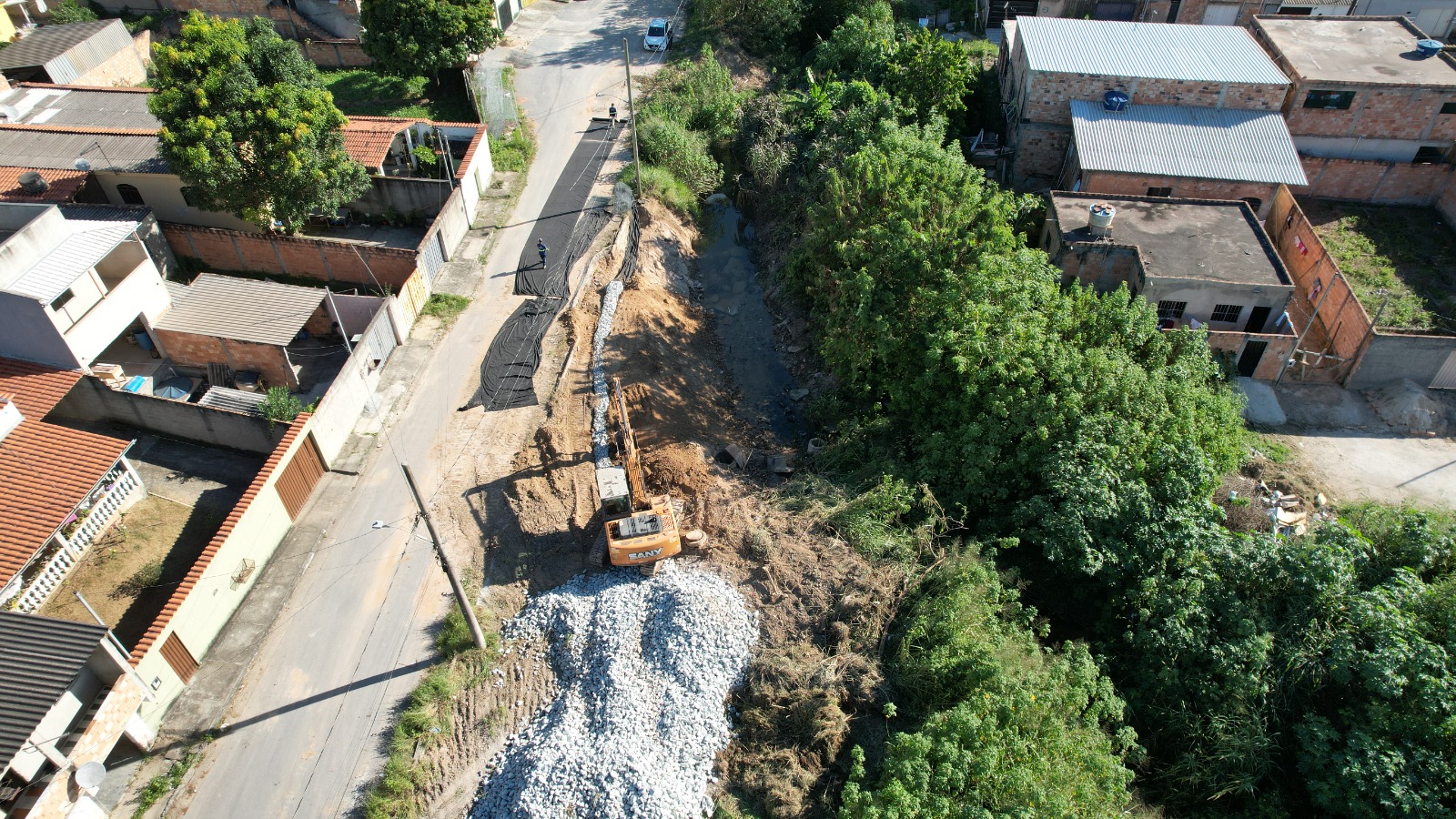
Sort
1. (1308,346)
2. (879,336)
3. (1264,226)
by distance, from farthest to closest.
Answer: (1264,226)
(1308,346)
(879,336)

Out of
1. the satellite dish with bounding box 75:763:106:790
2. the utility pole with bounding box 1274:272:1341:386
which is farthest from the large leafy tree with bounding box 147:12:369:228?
the utility pole with bounding box 1274:272:1341:386

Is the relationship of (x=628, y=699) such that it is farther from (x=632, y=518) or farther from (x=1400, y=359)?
(x=1400, y=359)

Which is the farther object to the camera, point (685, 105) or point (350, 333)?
point (685, 105)

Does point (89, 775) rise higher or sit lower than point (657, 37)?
lower

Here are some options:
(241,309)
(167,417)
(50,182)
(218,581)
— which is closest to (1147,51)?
(241,309)

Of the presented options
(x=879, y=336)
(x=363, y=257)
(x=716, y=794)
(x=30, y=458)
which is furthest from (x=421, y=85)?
(x=716, y=794)

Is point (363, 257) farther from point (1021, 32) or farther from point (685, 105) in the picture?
point (1021, 32)
